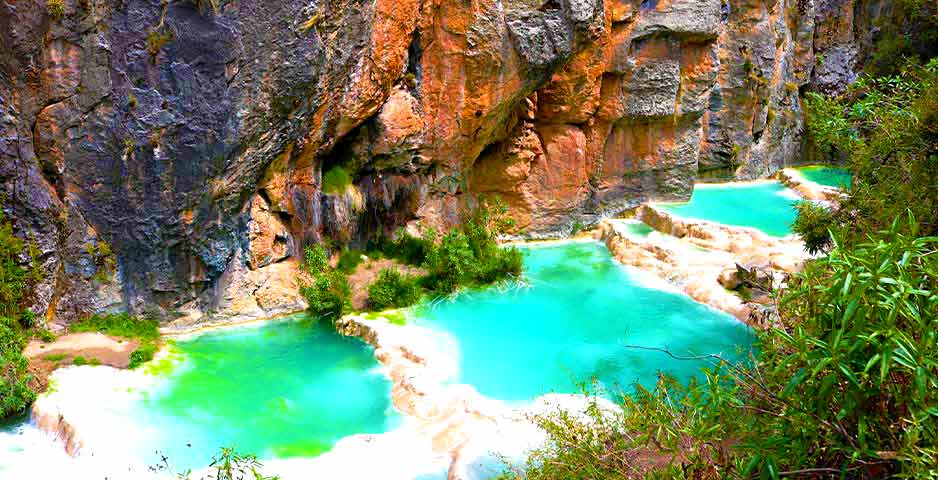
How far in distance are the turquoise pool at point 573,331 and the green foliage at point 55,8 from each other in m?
8.07

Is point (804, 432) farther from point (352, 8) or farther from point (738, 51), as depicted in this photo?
point (738, 51)

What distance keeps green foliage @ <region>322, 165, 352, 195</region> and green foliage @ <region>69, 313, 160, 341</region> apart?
4.55m

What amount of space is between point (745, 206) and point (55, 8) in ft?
67.2

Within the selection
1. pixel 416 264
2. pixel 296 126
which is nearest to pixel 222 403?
pixel 296 126

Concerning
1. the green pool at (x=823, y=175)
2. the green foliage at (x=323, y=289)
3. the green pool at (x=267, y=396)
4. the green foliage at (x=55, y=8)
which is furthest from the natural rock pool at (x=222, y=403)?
the green pool at (x=823, y=175)

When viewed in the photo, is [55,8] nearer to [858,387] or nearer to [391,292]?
[391,292]

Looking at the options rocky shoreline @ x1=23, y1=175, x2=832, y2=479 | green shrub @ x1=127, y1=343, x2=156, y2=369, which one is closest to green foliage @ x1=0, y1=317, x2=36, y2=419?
rocky shoreline @ x1=23, y1=175, x2=832, y2=479

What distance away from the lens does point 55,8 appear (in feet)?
32.6

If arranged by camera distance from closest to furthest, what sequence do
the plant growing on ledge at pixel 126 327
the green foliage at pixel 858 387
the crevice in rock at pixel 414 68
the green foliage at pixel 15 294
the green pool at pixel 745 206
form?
the green foliage at pixel 858 387 → the green foliage at pixel 15 294 → the plant growing on ledge at pixel 126 327 → the crevice in rock at pixel 414 68 → the green pool at pixel 745 206

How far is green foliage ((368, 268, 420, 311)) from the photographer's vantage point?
13086mm

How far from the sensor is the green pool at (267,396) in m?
8.46

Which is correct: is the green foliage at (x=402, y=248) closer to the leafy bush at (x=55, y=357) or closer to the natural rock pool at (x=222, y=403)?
the natural rock pool at (x=222, y=403)

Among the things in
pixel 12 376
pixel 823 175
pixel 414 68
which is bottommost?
pixel 823 175

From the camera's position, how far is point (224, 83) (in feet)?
36.9
